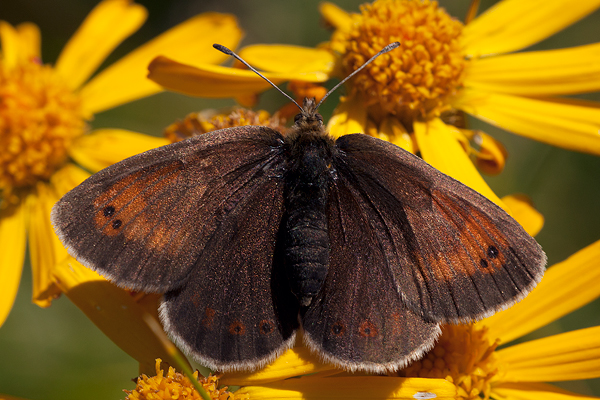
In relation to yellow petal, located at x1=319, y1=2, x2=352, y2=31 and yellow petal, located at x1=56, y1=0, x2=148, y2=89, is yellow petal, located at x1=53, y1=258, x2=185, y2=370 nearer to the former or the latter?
yellow petal, located at x1=319, y1=2, x2=352, y2=31

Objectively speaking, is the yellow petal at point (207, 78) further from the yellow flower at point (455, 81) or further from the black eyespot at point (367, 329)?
the black eyespot at point (367, 329)

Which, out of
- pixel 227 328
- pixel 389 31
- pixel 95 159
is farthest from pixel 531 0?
pixel 95 159

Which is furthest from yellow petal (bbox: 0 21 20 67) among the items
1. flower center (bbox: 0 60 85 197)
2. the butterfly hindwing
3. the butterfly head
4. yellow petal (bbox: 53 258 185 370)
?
the butterfly hindwing

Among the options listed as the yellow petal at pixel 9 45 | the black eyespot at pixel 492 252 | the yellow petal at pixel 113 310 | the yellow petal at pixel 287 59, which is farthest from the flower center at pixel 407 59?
the yellow petal at pixel 9 45

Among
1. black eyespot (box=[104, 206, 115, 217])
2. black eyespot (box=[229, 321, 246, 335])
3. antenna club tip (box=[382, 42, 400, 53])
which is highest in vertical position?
antenna club tip (box=[382, 42, 400, 53])

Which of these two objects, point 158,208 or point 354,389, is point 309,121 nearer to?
point 158,208

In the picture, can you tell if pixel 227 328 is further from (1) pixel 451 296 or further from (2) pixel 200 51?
(2) pixel 200 51

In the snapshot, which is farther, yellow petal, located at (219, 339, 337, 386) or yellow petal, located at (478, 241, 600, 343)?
yellow petal, located at (478, 241, 600, 343)

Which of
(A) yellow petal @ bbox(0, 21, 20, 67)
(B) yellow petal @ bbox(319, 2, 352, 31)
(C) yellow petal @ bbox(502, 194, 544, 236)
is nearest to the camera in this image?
(C) yellow petal @ bbox(502, 194, 544, 236)
